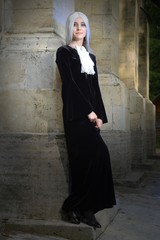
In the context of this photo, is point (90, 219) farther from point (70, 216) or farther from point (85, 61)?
point (85, 61)

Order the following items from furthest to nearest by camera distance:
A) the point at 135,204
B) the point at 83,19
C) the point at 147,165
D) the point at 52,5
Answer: the point at 147,165
the point at 135,204
the point at 52,5
the point at 83,19

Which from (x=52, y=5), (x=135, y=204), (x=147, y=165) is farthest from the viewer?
(x=147, y=165)

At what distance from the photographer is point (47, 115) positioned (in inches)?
175

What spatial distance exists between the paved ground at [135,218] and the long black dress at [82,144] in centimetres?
43

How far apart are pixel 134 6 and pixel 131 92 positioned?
2.34m

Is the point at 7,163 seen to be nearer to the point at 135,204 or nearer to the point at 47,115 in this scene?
the point at 47,115

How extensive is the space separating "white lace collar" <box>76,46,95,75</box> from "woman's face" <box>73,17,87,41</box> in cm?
11

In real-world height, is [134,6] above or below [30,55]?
above

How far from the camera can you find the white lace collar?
420 centimetres

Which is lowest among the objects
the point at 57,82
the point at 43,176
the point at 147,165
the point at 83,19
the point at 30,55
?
the point at 147,165

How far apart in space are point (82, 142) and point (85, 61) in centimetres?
81

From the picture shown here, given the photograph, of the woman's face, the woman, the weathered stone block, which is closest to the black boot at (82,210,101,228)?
the woman

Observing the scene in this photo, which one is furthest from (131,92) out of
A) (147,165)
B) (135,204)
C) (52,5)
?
(52,5)

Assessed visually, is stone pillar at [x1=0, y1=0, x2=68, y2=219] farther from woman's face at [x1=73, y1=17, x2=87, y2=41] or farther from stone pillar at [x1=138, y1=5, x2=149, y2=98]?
stone pillar at [x1=138, y1=5, x2=149, y2=98]
